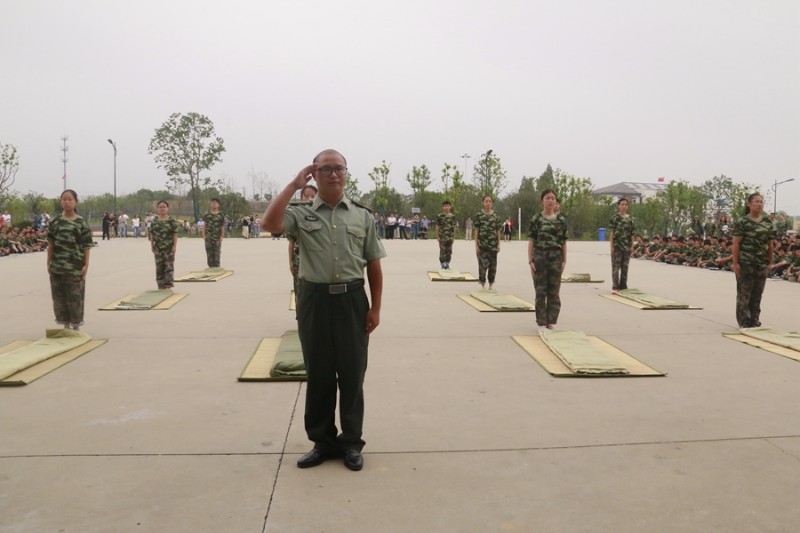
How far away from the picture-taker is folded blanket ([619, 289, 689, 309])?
1039cm

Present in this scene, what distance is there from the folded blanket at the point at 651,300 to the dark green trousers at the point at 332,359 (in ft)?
25.5

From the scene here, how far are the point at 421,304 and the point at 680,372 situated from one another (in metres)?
5.05

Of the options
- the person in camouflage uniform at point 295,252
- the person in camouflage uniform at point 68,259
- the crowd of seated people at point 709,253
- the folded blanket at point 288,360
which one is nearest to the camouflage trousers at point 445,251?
the crowd of seated people at point 709,253

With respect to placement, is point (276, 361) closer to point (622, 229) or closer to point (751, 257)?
point (751, 257)

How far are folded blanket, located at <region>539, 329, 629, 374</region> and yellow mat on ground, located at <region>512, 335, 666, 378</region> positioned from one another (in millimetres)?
42

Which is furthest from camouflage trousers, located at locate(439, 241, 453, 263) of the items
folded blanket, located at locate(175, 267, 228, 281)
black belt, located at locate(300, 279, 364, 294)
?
black belt, located at locate(300, 279, 364, 294)

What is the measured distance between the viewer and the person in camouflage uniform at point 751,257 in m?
8.10

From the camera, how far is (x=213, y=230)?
15.5 meters

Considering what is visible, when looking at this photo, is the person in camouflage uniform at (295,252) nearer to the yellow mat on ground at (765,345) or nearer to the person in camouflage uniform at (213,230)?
the yellow mat on ground at (765,345)

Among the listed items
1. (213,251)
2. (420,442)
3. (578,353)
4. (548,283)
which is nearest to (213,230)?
(213,251)

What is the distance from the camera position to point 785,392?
17.8ft

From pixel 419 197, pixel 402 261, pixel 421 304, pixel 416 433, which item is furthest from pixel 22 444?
pixel 419 197

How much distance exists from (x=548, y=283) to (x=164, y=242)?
740 cm

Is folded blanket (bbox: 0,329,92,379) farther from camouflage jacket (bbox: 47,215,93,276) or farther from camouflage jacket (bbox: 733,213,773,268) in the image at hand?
camouflage jacket (bbox: 733,213,773,268)
